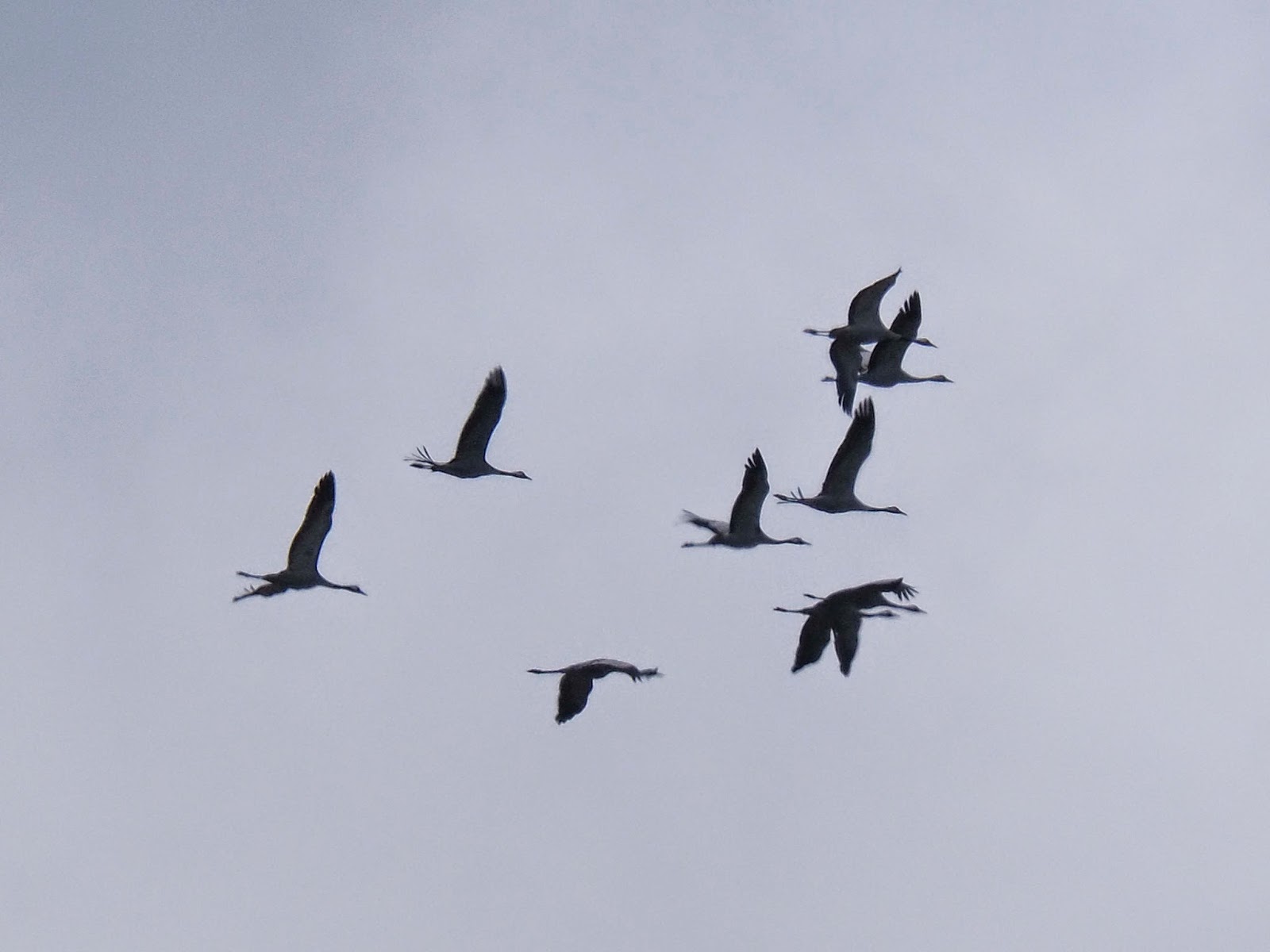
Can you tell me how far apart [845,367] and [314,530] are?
39.7 feet

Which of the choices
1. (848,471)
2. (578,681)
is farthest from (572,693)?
(848,471)

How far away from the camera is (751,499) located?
124 feet

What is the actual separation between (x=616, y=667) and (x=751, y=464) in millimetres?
6550

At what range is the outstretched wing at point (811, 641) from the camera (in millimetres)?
34688

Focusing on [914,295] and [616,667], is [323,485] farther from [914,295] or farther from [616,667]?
[914,295]

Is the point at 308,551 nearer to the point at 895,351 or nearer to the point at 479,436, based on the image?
the point at 479,436

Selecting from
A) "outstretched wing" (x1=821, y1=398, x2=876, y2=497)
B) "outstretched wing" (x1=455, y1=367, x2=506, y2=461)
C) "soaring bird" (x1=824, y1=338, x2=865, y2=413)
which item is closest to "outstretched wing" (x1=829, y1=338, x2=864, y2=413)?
"soaring bird" (x1=824, y1=338, x2=865, y2=413)

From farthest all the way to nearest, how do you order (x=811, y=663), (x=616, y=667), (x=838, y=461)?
(x=838, y=461)
(x=811, y=663)
(x=616, y=667)

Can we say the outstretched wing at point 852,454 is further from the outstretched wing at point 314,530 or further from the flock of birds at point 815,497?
the outstretched wing at point 314,530

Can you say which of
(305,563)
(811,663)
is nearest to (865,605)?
(811,663)

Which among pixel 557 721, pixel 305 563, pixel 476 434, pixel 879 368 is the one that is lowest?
pixel 557 721

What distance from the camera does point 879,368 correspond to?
136 ft

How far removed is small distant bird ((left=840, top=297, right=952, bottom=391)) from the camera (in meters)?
40.5

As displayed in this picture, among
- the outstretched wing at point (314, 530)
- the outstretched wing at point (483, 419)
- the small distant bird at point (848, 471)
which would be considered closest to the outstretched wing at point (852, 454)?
the small distant bird at point (848, 471)
